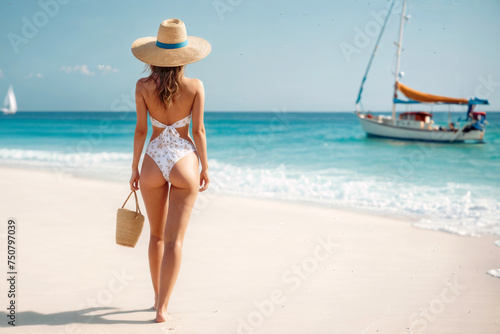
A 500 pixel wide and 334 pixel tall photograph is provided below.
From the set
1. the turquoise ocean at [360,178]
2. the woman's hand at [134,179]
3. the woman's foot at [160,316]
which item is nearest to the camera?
the woman's foot at [160,316]

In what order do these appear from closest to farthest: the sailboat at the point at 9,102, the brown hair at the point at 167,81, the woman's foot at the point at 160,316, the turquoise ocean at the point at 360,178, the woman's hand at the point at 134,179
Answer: the brown hair at the point at 167,81 < the woman's foot at the point at 160,316 < the woman's hand at the point at 134,179 < the turquoise ocean at the point at 360,178 < the sailboat at the point at 9,102

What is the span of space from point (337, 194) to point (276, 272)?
423cm

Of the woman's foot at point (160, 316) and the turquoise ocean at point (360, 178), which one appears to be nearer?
the woman's foot at point (160, 316)

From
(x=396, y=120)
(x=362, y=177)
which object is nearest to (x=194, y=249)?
(x=362, y=177)

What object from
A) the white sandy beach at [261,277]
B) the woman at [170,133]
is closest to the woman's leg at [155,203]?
the woman at [170,133]

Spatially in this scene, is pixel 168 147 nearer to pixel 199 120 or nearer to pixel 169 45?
pixel 199 120

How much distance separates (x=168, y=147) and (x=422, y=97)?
22.3 meters

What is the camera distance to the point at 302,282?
3650 mm

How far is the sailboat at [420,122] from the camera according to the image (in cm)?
2134

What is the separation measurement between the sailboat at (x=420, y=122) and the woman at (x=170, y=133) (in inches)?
773

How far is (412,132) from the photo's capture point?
22766mm

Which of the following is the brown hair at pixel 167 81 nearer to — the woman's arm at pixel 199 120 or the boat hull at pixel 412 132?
the woman's arm at pixel 199 120

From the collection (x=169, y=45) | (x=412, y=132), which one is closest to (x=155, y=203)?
(x=169, y=45)

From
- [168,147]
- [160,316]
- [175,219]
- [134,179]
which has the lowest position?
[160,316]
